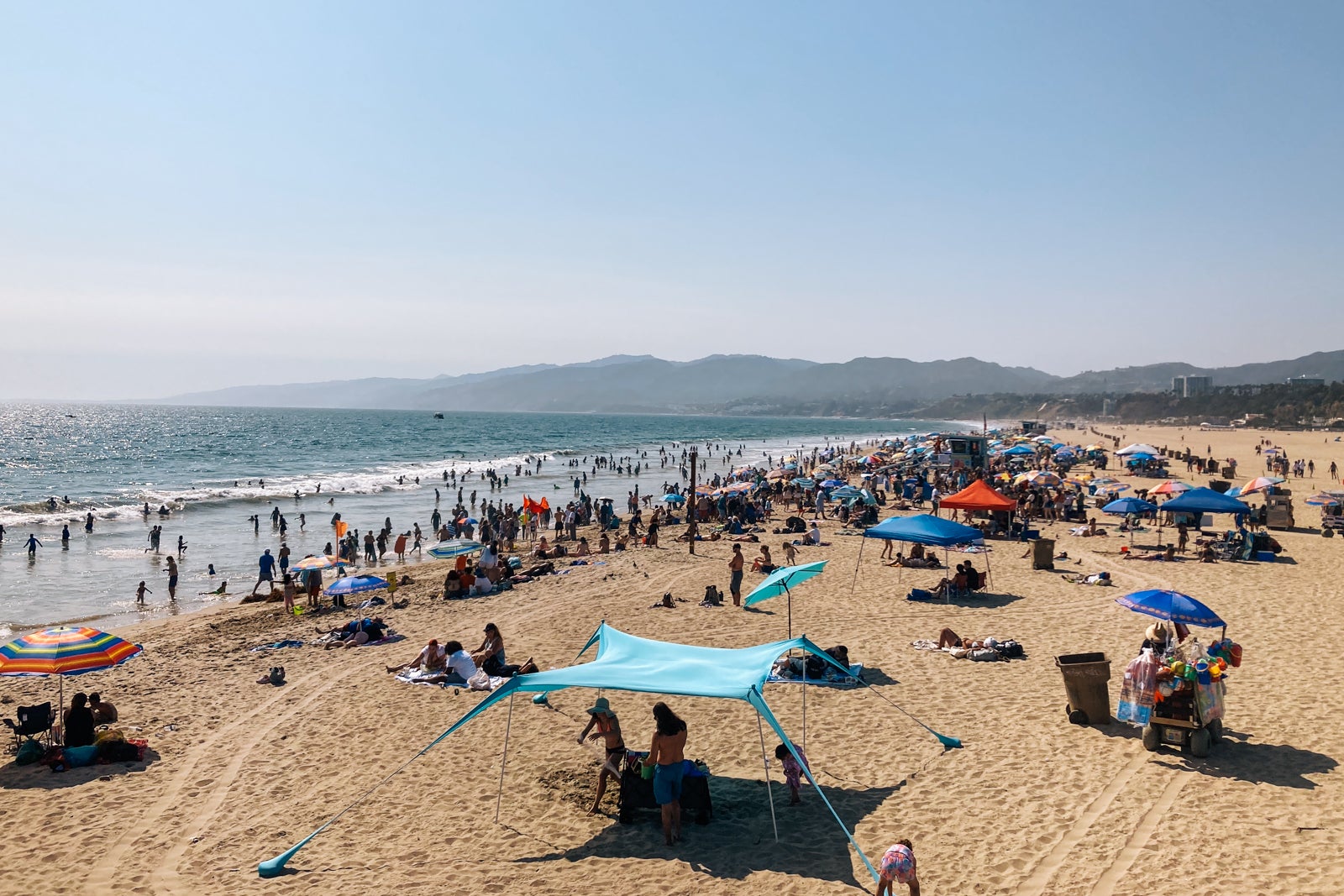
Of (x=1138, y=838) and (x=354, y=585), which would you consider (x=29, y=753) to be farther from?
(x=1138, y=838)

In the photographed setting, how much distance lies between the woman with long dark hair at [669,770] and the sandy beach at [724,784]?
240 mm

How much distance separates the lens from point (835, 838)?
22.9 feet

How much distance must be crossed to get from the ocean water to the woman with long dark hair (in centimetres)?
1696

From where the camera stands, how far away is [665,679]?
24.6 ft

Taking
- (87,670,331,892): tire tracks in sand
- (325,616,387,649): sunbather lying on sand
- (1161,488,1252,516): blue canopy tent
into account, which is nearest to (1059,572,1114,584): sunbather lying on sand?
(1161,488,1252,516): blue canopy tent

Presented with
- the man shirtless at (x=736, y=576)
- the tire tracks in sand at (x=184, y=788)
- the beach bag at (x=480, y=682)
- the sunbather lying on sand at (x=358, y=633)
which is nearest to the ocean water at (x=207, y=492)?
the sunbather lying on sand at (x=358, y=633)

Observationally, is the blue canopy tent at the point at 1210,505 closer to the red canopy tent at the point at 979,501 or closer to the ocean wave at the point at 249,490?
the red canopy tent at the point at 979,501

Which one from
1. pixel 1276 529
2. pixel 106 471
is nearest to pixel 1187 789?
pixel 1276 529

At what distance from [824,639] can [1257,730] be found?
19.4ft

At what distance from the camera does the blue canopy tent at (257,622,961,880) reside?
689 centimetres

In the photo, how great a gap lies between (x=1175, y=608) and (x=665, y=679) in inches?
254

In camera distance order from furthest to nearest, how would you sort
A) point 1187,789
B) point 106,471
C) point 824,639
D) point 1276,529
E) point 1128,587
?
point 106,471 < point 1276,529 < point 1128,587 < point 824,639 < point 1187,789

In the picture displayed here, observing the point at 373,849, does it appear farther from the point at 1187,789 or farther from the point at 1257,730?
the point at 1257,730

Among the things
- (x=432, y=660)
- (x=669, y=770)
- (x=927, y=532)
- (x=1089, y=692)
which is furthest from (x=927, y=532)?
(x=669, y=770)
